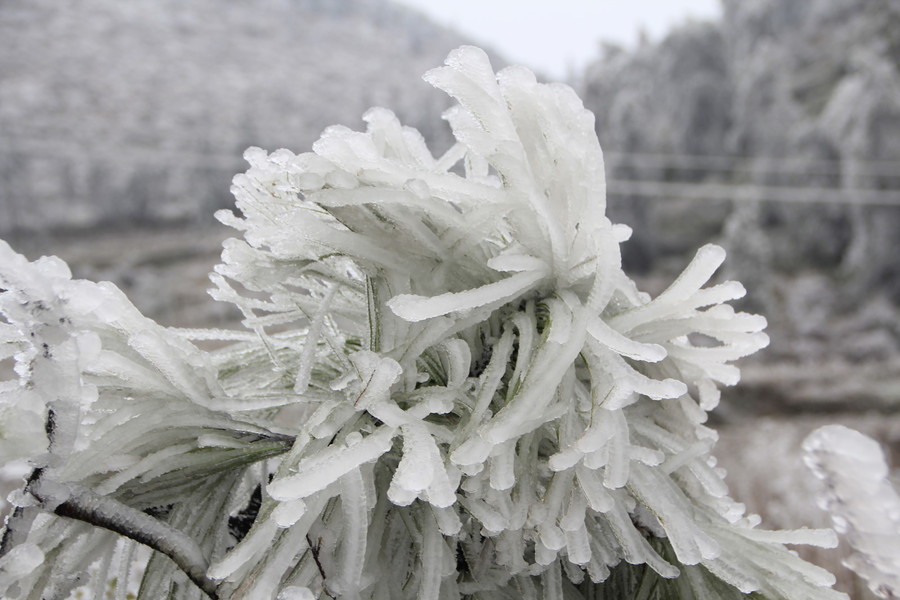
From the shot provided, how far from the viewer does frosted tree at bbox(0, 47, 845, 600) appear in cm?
27

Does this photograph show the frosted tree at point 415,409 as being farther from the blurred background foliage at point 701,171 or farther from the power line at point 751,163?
the power line at point 751,163

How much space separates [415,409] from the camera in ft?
0.94

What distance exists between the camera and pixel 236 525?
0.35 m

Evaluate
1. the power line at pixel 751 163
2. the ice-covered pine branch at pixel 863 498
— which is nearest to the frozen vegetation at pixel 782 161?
the power line at pixel 751 163

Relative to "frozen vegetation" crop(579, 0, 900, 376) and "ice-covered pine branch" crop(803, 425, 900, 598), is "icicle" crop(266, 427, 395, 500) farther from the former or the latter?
"frozen vegetation" crop(579, 0, 900, 376)

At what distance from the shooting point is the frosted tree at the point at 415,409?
0.89 ft

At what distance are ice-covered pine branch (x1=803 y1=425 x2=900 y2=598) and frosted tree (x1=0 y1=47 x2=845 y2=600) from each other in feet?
0.08

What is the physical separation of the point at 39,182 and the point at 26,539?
23570 mm

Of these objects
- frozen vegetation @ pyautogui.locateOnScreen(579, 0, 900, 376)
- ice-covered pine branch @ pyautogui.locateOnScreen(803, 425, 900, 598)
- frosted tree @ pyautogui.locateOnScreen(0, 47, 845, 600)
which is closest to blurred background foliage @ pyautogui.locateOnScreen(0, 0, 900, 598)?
frozen vegetation @ pyautogui.locateOnScreen(579, 0, 900, 376)

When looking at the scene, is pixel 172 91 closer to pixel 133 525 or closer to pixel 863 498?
pixel 133 525

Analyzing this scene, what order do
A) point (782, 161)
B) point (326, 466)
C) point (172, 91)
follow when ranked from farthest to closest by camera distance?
1. point (172, 91)
2. point (782, 161)
3. point (326, 466)

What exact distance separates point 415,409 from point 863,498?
0.19 meters

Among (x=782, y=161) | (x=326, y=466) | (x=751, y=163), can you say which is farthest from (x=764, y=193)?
(x=326, y=466)

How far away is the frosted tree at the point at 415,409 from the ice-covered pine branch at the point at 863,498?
1.0 inches
